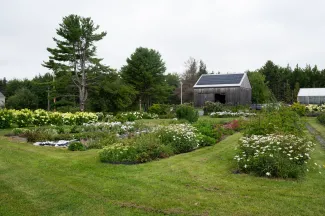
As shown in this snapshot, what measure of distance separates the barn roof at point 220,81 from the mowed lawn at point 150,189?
1094 inches

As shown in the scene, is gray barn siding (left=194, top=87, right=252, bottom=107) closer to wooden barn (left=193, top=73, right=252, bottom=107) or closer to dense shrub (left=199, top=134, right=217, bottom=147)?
wooden barn (left=193, top=73, right=252, bottom=107)

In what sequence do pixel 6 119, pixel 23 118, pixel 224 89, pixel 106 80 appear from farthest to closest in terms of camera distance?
pixel 224 89 → pixel 106 80 → pixel 23 118 → pixel 6 119

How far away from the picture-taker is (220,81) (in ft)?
118

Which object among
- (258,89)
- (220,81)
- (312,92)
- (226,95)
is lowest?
(226,95)

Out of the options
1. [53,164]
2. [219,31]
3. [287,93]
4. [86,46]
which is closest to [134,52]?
[86,46]

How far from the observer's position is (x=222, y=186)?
573cm

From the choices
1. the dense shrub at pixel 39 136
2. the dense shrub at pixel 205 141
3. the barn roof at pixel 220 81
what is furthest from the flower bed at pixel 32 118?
the barn roof at pixel 220 81

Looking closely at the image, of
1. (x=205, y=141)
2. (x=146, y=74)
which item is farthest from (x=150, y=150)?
(x=146, y=74)

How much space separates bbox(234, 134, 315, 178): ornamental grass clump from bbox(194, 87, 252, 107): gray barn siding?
90.7 feet

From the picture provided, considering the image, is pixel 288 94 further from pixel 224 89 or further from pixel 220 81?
pixel 224 89

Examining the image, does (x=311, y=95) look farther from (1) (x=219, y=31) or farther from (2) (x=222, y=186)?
(2) (x=222, y=186)

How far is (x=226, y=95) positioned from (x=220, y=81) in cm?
206

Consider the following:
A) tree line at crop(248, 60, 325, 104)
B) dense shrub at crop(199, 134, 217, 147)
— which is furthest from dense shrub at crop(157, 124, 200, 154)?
tree line at crop(248, 60, 325, 104)

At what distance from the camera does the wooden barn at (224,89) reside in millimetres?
34844
